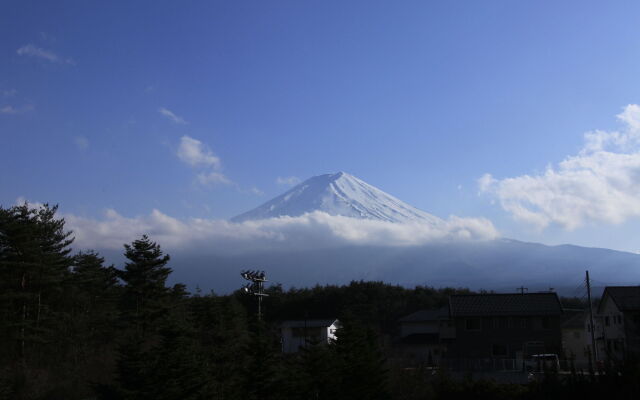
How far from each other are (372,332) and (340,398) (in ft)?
27.7

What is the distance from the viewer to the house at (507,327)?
41103 millimetres

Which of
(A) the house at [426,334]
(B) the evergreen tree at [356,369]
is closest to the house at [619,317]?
(A) the house at [426,334]

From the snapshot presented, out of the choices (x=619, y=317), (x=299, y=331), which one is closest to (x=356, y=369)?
(x=619, y=317)

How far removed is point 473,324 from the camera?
41.9 m

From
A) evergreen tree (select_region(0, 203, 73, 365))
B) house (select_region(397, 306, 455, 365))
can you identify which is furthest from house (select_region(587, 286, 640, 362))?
evergreen tree (select_region(0, 203, 73, 365))

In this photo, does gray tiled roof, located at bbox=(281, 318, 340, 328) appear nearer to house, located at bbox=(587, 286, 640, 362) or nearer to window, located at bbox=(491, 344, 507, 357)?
window, located at bbox=(491, 344, 507, 357)

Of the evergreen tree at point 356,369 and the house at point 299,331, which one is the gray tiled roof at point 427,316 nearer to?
the house at point 299,331

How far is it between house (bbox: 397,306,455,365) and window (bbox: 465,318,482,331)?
2527mm

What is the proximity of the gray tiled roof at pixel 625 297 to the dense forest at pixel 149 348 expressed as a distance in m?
15.9

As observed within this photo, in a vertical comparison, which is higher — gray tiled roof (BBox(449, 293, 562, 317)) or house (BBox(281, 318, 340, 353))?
gray tiled roof (BBox(449, 293, 562, 317))

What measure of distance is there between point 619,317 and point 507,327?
674 centimetres

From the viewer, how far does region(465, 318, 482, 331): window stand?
137 ft

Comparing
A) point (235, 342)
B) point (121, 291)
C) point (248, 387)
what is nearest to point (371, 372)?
point (248, 387)

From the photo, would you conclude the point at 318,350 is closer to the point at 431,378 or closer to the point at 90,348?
the point at 431,378
